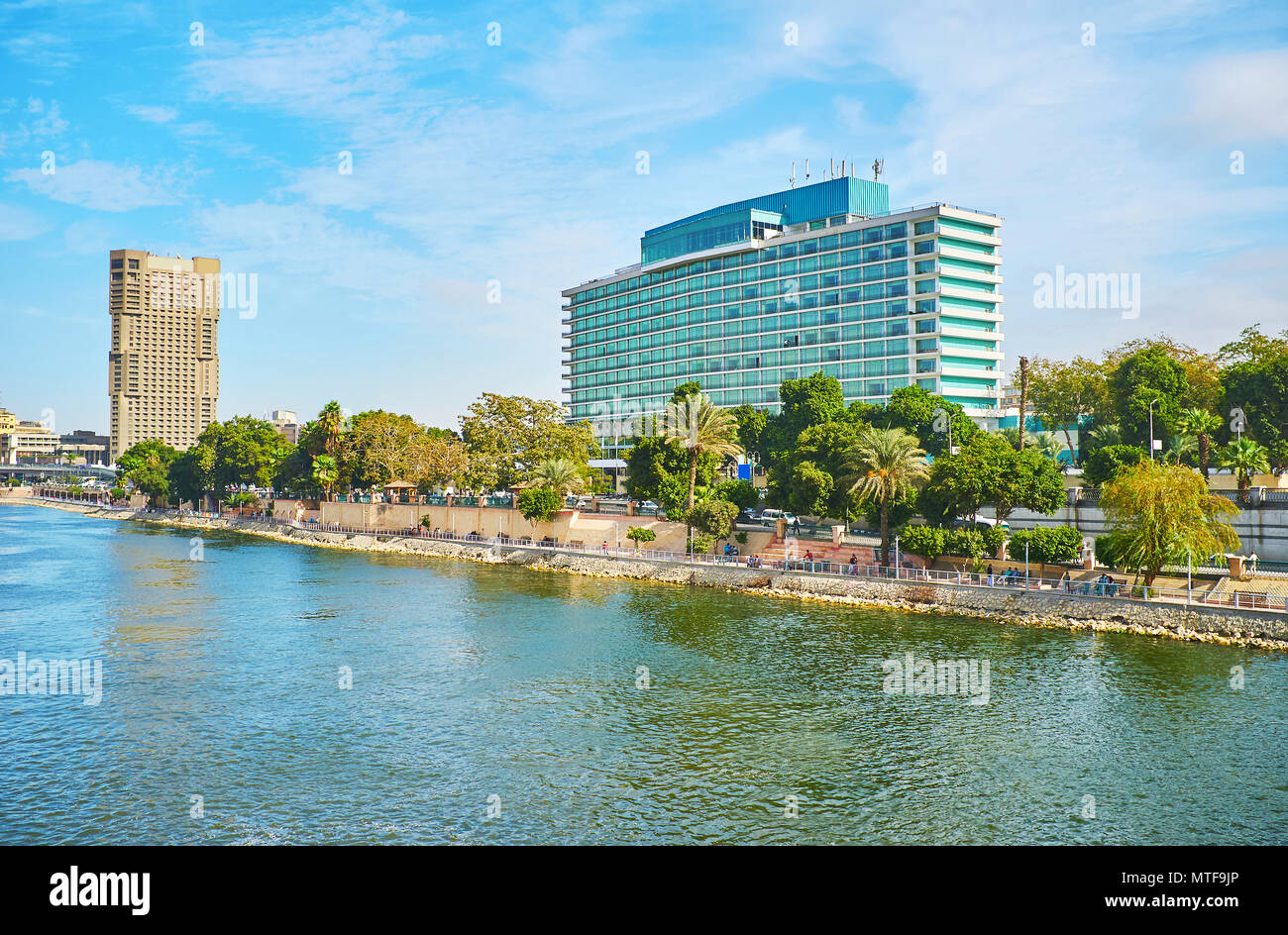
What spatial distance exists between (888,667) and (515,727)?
20040 mm

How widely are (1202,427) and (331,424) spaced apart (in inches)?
4412

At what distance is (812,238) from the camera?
16038 cm

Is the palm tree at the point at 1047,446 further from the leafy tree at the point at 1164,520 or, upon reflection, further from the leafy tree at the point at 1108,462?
the leafy tree at the point at 1164,520

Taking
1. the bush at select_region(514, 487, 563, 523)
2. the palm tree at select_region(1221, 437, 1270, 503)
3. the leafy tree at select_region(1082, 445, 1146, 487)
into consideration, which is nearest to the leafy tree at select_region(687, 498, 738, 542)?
the bush at select_region(514, 487, 563, 523)

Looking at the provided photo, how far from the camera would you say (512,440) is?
350 ft

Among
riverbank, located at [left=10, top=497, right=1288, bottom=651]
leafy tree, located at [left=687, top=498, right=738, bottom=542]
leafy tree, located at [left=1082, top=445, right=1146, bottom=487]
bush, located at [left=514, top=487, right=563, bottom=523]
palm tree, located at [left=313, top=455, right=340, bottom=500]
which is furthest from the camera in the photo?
palm tree, located at [left=313, top=455, right=340, bottom=500]

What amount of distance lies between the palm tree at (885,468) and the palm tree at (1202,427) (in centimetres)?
3021

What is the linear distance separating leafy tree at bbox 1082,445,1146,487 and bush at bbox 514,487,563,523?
5403 centimetres

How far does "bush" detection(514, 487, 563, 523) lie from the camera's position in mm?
97500

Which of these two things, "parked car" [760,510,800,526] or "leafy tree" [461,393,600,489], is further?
"leafy tree" [461,393,600,489]

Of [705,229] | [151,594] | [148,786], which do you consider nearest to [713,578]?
[151,594]

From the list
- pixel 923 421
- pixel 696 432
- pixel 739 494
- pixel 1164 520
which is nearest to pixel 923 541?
pixel 1164 520

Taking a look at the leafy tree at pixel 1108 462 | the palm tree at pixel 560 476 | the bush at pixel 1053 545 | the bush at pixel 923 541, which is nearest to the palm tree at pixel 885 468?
the bush at pixel 923 541

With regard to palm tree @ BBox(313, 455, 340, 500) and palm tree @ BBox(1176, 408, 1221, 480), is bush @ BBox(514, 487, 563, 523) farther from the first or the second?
palm tree @ BBox(1176, 408, 1221, 480)
